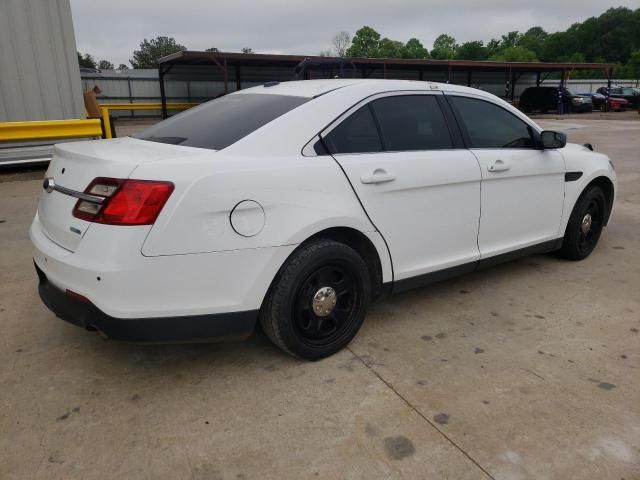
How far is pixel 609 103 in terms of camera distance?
32.3 meters

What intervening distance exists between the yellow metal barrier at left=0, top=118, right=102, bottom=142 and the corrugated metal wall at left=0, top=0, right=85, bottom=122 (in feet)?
1.52

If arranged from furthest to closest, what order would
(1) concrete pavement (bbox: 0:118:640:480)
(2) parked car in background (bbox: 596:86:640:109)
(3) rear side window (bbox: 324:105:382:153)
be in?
(2) parked car in background (bbox: 596:86:640:109), (3) rear side window (bbox: 324:105:382:153), (1) concrete pavement (bbox: 0:118:640:480)

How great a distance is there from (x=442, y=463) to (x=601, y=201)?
11.7 feet

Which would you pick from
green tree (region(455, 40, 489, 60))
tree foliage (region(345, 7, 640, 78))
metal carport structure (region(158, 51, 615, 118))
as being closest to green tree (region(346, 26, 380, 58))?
tree foliage (region(345, 7, 640, 78))

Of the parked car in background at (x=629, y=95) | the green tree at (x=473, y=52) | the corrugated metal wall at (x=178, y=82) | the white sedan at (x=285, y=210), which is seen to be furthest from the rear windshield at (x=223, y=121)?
the green tree at (x=473, y=52)

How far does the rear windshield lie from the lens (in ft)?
9.13

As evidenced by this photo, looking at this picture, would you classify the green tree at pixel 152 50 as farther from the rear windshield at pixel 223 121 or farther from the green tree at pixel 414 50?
the rear windshield at pixel 223 121

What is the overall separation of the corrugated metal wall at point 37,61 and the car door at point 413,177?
753cm

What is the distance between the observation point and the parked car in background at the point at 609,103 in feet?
106

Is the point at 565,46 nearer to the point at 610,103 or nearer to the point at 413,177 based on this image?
the point at 610,103

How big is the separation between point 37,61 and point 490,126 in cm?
778

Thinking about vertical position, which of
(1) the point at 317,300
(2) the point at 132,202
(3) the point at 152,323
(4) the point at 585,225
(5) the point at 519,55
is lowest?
(4) the point at 585,225

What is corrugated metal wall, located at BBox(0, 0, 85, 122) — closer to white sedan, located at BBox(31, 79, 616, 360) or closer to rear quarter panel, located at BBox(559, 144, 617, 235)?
white sedan, located at BBox(31, 79, 616, 360)

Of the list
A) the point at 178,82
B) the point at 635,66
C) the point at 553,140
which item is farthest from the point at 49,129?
the point at 635,66
